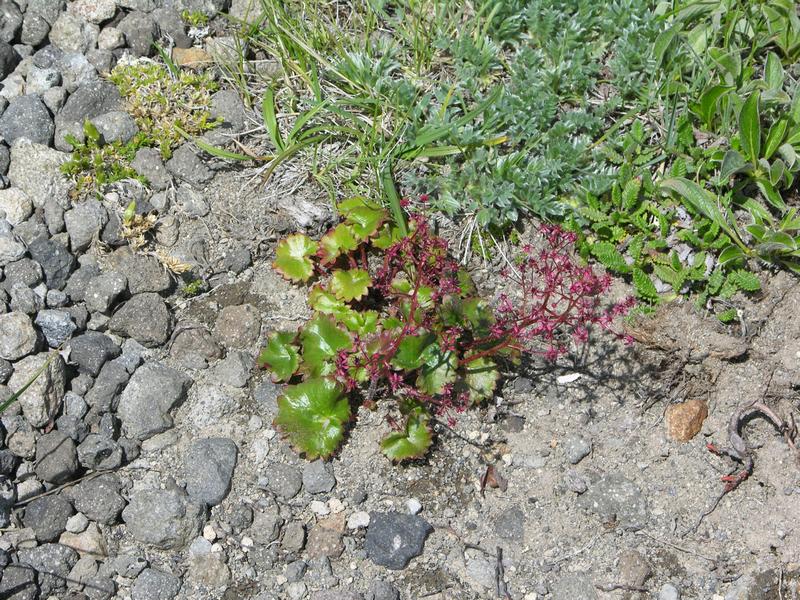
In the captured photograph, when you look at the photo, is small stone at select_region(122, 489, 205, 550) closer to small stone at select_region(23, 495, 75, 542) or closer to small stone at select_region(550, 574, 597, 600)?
small stone at select_region(23, 495, 75, 542)

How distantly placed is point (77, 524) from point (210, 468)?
570 mm

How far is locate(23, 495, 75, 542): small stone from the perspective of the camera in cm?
338

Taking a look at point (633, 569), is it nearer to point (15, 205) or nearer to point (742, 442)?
point (742, 442)

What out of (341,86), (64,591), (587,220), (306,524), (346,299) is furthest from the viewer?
(341,86)

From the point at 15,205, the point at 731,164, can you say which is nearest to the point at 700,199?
the point at 731,164

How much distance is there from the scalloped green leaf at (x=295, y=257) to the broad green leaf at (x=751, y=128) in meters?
2.11

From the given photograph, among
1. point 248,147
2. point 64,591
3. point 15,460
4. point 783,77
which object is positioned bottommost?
point 64,591

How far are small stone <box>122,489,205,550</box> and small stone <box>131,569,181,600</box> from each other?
4.7 inches

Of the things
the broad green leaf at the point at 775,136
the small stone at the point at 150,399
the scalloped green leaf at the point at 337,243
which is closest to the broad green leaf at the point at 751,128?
the broad green leaf at the point at 775,136

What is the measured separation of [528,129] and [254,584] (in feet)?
8.23

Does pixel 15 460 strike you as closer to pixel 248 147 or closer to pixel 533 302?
pixel 248 147

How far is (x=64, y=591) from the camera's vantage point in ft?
10.8

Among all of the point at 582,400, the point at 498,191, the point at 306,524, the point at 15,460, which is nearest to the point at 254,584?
the point at 306,524

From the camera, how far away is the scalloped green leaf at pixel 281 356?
3.76 m
